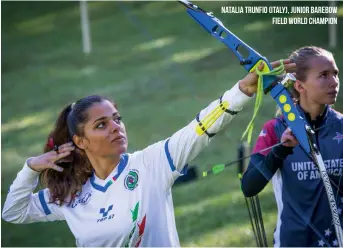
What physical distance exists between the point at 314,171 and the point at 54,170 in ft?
4.60

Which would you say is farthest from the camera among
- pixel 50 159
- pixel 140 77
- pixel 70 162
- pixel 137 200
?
pixel 140 77

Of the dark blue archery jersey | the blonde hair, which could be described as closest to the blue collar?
the dark blue archery jersey

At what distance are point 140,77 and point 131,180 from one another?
755cm

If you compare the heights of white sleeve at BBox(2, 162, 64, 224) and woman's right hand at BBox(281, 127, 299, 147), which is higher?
woman's right hand at BBox(281, 127, 299, 147)

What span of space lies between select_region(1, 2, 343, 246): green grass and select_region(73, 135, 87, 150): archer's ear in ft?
10.1

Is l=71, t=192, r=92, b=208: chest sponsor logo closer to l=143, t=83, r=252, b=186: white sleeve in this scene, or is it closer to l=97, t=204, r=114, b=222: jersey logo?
l=97, t=204, r=114, b=222: jersey logo

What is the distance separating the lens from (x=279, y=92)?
4.89m

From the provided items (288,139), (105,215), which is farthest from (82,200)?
(288,139)

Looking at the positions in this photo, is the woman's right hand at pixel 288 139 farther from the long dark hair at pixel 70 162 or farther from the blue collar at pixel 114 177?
the long dark hair at pixel 70 162

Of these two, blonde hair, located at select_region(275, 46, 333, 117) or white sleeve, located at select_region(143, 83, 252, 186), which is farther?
blonde hair, located at select_region(275, 46, 333, 117)

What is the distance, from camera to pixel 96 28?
14.3 metres

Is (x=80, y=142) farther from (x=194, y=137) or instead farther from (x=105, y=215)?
(x=194, y=137)

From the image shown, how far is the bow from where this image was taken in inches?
189

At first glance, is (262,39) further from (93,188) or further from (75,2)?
(93,188)
